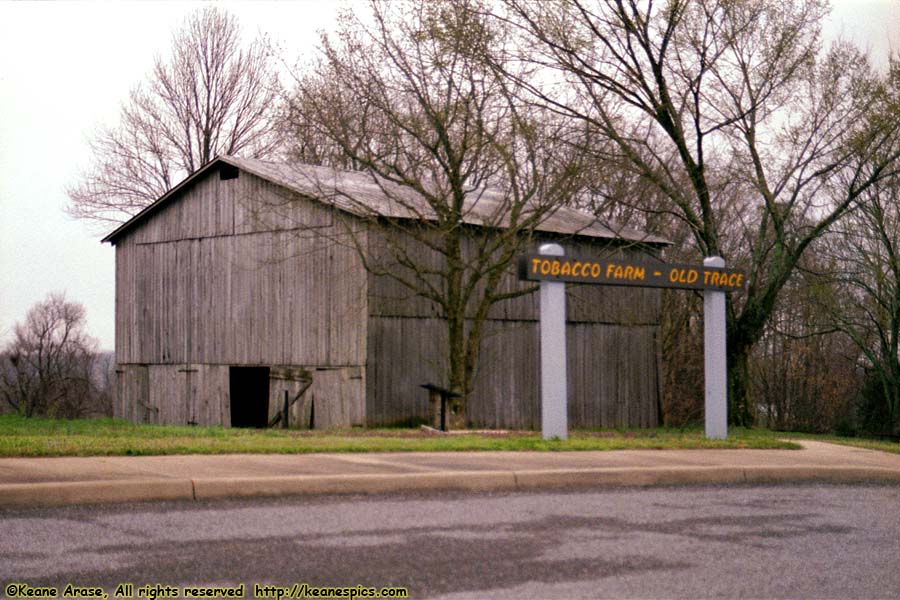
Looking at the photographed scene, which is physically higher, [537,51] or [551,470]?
[537,51]

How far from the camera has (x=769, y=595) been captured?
6898 millimetres

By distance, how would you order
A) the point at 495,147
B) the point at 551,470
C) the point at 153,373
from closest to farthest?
the point at 551,470
the point at 495,147
the point at 153,373

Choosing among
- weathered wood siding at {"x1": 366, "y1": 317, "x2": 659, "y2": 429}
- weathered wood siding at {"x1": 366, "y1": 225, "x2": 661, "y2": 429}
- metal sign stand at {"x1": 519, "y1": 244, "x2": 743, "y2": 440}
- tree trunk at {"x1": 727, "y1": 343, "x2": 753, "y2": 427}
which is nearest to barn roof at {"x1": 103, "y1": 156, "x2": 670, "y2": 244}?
weathered wood siding at {"x1": 366, "y1": 225, "x2": 661, "y2": 429}

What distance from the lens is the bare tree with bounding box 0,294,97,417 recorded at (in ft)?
205

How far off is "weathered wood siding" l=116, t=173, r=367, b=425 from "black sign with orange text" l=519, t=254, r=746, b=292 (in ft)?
36.5

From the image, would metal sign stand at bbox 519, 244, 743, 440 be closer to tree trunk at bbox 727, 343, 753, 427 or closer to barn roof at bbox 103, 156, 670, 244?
barn roof at bbox 103, 156, 670, 244

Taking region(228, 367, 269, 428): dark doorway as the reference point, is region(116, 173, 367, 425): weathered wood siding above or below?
above

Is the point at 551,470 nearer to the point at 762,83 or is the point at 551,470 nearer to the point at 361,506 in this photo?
the point at 361,506

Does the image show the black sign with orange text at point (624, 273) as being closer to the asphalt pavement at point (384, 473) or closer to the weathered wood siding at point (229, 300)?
the asphalt pavement at point (384, 473)

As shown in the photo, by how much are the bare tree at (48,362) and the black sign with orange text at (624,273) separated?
161 feet

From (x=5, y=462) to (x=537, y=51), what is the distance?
20.6 meters

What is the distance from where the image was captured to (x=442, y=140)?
2573 cm

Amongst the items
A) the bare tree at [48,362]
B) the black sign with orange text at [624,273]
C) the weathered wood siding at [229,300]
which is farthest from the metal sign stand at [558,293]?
the bare tree at [48,362]

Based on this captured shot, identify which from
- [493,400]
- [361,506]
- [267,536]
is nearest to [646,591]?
[267,536]
